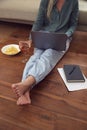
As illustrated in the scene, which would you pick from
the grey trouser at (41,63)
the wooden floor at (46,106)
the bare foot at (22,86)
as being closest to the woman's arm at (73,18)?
the grey trouser at (41,63)

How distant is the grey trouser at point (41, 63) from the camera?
4.79 ft

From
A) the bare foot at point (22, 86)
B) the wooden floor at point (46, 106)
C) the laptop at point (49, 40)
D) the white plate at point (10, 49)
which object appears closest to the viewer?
the wooden floor at point (46, 106)

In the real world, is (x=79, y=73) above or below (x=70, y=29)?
below

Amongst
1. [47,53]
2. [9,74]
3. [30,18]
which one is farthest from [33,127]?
[30,18]

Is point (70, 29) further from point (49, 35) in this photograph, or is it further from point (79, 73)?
point (79, 73)

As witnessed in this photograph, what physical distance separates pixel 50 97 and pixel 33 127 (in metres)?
0.27

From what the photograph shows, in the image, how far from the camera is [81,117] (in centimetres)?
123

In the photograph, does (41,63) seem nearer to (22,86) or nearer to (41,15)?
(22,86)

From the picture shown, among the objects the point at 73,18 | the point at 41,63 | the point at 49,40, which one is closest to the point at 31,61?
the point at 41,63

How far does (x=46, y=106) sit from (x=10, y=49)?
30.8 inches

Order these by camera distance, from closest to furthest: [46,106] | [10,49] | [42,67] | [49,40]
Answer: [46,106] < [42,67] < [49,40] < [10,49]

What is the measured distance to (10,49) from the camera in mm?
1897

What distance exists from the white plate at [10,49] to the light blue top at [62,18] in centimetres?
29

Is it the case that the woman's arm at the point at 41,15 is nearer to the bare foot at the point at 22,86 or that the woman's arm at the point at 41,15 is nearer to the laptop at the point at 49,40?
the laptop at the point at 49,40
